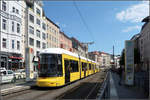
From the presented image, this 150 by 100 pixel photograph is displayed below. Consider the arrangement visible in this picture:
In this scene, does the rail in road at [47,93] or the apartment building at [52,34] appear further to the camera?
the apartment building at [52,34]

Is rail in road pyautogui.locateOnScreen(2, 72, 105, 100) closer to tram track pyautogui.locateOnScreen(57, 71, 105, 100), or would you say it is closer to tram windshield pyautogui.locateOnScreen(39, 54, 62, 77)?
tram track pyautogui.locateOnScreen(57, 71, 105, 100)

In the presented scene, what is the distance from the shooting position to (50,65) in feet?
44.5

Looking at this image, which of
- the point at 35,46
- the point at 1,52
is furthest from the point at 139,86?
the point at 35,46

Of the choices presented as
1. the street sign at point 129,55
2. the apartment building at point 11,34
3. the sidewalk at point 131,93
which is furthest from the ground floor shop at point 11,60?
the street sign at point 129,55

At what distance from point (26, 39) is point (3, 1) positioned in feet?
31.1

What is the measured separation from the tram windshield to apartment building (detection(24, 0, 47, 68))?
72.5 ft

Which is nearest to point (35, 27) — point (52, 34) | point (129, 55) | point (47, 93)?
point (52, 34)

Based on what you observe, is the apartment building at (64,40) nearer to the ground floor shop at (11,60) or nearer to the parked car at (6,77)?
the ground floor shop at (11,60)

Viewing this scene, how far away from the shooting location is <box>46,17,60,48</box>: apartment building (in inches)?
2037

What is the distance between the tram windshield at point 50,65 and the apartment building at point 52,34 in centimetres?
3809

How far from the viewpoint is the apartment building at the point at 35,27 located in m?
37.7

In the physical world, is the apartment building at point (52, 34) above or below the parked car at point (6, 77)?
above

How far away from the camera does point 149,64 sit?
792 centimetres

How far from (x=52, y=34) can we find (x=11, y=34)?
938 inches
